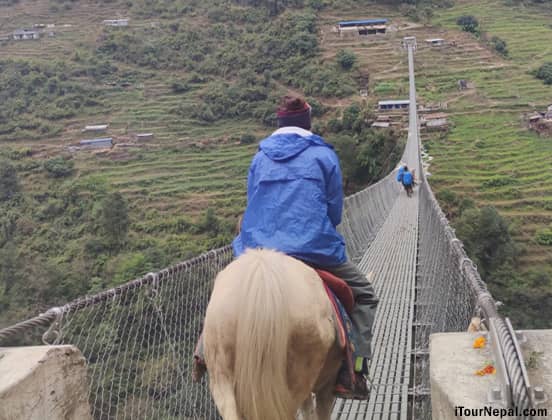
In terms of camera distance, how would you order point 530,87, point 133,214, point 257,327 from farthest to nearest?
point 530,87 < point 133,214 < point 257,327

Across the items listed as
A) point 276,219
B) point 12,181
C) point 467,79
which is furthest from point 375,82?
point 276,219

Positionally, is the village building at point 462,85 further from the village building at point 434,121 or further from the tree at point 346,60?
the tree at point 346,60

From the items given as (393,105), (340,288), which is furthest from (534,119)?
(340,288)

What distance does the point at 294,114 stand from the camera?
1.31 m

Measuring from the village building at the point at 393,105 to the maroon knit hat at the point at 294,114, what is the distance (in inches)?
770

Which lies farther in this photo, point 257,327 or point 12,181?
point 12,181

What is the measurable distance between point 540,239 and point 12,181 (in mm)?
16643

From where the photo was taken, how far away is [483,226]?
425 inches

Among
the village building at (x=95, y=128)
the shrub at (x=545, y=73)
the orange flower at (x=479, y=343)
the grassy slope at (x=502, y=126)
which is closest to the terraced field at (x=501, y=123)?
the grassy slope at (x=502, y=126)

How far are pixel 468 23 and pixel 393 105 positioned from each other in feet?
36.6

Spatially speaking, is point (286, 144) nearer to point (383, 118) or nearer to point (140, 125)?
point (383, 118)

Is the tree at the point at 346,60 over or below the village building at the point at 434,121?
over

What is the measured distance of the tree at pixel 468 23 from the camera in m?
27.0

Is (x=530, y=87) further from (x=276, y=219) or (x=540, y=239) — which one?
(x=276, y=219)
